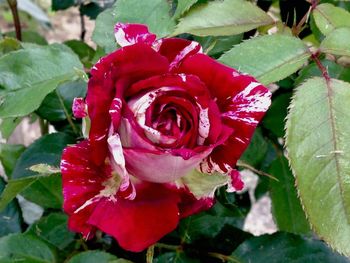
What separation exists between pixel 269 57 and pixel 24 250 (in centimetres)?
27

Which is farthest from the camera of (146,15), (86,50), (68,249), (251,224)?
(251,224)

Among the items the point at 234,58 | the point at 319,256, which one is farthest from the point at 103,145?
the point at 319,256

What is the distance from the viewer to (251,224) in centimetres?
196

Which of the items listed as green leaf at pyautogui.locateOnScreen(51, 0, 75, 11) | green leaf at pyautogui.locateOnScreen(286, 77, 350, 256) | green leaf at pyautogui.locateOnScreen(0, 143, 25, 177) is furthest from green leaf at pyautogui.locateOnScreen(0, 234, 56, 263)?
green leaf at pyautogui.locateOnScreen(51, 0, 75, 11)

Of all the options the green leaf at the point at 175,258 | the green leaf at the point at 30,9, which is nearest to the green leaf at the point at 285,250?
the green leaf at the point at 175,258

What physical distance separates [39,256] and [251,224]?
4.73ft

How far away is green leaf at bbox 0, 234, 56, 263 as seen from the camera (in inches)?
21.5

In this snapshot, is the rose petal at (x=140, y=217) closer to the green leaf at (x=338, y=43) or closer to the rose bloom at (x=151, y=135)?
the rose bloom at (x=151, y=135)

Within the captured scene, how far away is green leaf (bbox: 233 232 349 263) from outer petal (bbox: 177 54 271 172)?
0.19 m

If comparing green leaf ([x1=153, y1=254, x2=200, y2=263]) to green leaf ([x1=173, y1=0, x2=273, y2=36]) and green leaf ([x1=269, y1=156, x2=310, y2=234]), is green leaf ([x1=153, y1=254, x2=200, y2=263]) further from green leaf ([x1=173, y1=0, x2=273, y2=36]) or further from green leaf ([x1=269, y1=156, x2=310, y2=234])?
green leaf ([x1=173, y1=0, x2=273, y2=36])

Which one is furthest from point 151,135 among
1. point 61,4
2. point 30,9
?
point 30,9

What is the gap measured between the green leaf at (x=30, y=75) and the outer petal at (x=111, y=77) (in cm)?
11

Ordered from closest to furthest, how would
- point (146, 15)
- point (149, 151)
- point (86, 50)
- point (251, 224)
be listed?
point (149, 151) < point (146, 15) < point (86, 50) < point (251, 224)

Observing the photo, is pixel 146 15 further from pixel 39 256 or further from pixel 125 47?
pixel 39 256
